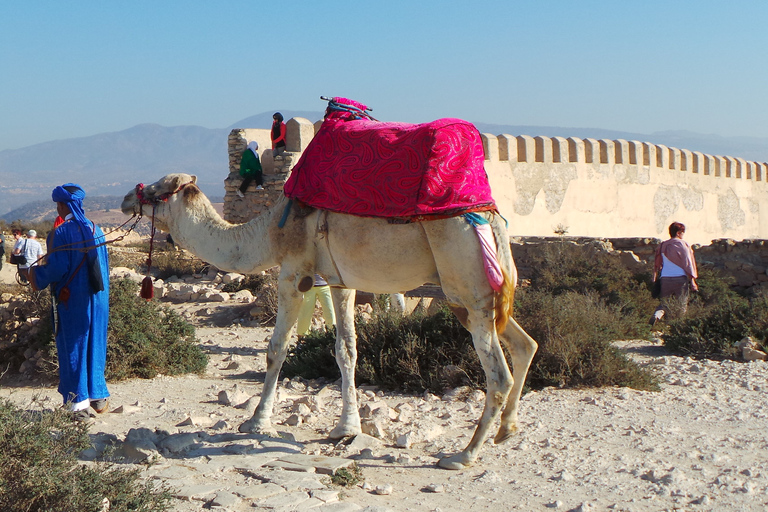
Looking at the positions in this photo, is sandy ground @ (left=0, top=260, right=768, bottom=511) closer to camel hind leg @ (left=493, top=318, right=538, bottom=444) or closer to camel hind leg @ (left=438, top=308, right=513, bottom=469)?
camel hind leg @ (left=438, top=308, right=513, bottom=469)

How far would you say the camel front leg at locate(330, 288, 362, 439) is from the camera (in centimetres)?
548

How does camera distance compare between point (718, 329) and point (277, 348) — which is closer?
point (277, 348)

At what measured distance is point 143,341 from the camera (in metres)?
7.45

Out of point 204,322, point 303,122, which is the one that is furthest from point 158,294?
point 303,122

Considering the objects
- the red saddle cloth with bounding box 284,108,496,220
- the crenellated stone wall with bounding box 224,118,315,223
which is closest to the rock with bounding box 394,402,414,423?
the red saddle cloth with bounding box 284,108,496,220

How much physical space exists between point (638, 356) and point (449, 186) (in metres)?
4.91

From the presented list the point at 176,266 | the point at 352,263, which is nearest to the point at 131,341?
the point at 352,263

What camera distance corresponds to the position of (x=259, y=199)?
14.5 meters

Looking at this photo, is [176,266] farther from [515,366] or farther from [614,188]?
[515,366]

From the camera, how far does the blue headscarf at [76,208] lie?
5668 mm

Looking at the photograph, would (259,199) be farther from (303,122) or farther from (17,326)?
(17,326)

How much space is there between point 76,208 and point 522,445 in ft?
11.9

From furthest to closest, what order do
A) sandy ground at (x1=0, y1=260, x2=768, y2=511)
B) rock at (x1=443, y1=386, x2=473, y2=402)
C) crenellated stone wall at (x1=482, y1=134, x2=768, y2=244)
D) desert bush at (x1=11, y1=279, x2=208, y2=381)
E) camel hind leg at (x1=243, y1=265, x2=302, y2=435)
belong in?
crenellated stone wall at (x1=482, y1=134, x2=768, y2=244), desert bush at (x1=11, y1=279, x2=208, y2=381), rock at (x1=443, y1=386, x2=473, y2=402), camel hind leg at (x1=243, y1=265, x2=302, y2=435), sandy ground at (x1=0, y1=260, x2=768, y2=511)

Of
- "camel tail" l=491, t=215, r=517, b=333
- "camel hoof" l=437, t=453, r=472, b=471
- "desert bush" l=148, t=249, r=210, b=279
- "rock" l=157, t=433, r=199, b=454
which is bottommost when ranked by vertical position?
"desert bush" l=148, t=249, r=210, b=279
